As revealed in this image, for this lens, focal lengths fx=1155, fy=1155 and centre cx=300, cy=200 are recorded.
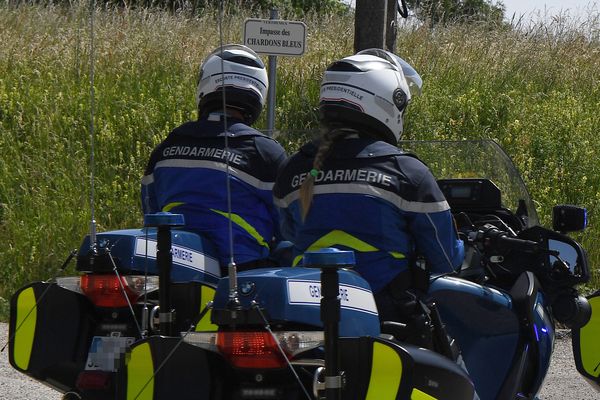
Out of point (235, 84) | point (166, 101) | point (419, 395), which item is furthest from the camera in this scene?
point (166, 101)

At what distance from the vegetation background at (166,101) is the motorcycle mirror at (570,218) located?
5.18m

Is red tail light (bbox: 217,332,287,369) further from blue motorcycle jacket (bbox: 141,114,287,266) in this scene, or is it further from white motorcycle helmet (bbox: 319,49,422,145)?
blue motorcycle jacket (bbox: 141,114,287,266)

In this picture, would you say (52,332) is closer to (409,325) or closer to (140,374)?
(140,374)

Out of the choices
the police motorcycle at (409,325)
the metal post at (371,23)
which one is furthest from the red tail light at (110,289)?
the metal post at (371,23)

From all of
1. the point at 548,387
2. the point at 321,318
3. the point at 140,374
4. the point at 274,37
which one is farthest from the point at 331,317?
the point at 274,37

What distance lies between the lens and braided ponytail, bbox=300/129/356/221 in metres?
4.21

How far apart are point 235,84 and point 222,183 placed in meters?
0.64

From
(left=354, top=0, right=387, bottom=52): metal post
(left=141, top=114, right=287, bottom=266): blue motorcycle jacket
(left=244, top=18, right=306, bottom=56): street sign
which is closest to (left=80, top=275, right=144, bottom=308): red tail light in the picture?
(left=141, top=114, right=287, bottom=266): blue motorcycle jacket

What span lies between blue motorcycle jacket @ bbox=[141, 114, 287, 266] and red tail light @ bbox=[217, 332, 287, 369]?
178 centimetres

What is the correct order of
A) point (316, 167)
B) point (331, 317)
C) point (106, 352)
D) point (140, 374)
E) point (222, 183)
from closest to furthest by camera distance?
point (331, 317) < point (140, 374) < point (316, 167) < point (106, 352) < point (222, 183)

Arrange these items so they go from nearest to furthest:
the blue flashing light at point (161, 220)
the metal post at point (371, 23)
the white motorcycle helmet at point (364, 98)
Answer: the white motorcycle helmet at point (364, 98)
the blue flashing light at point (161, 220)
the metal post at point (371, 23)

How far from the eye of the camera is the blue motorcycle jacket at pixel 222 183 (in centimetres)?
528

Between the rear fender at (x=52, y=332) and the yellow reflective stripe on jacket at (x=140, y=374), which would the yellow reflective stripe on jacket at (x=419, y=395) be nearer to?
the yellow reflective stripe on jacket at (x=140, y=374)

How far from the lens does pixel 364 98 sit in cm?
440
